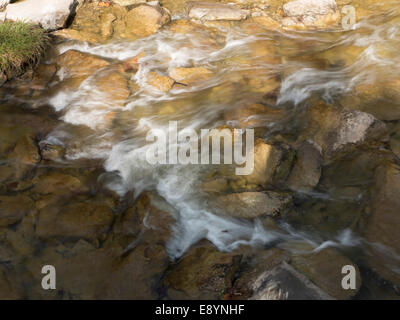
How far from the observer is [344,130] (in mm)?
4848

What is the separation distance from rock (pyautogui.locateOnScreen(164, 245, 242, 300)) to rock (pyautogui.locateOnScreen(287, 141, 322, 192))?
4.53ft

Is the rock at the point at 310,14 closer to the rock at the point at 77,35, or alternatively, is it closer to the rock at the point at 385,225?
the rock at the point at 77,35

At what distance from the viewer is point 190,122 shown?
6.11 metres

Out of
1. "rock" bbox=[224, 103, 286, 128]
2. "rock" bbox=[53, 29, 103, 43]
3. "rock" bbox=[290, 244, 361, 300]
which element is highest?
"rock" bbox=[53, 29, 103, 43]

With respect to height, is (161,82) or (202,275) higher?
(161,82)

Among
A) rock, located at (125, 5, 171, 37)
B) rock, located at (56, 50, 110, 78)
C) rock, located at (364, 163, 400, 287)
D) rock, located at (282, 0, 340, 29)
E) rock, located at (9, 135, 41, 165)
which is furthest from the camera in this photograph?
rock, located at (125, 5, 171, 37)

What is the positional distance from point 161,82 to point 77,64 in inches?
78.0

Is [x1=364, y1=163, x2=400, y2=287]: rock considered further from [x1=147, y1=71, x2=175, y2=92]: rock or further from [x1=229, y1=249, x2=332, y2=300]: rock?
[x1=147, y1=71, x2=175, y2=92]: rock

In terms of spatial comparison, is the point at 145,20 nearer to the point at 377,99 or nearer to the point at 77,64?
the point at 77,64

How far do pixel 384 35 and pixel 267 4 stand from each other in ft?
10.3

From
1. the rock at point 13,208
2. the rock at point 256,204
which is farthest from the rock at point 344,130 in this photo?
the rock at point 13,208

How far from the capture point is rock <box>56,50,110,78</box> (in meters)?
7.17

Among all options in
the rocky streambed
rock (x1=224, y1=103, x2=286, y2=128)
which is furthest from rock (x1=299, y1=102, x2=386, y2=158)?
rock (x1=224, y1=103, x2=286, y2=128)

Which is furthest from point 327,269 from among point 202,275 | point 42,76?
point 42,76
